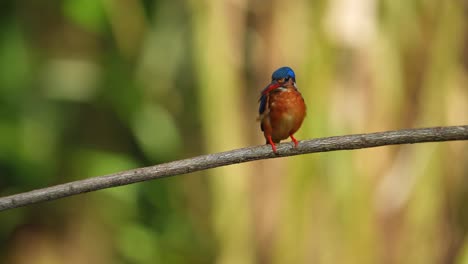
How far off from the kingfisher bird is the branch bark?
26cm

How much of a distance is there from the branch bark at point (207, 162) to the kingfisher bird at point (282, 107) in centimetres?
26

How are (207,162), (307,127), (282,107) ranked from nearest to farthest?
(207,162), (282,107), (307,127)

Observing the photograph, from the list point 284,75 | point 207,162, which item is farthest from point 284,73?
point 207,162

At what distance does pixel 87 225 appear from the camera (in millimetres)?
2326

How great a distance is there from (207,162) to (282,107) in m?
0.32

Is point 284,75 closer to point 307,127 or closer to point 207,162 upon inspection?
point 207,162

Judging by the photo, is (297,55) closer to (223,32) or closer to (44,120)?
(223,32)

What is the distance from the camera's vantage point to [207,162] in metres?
0.73

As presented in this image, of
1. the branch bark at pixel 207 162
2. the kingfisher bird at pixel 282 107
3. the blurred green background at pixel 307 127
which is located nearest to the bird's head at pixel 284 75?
the kingfisher bird at pixel 282 107

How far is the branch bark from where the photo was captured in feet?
2.34

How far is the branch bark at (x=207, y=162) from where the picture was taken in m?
0.71

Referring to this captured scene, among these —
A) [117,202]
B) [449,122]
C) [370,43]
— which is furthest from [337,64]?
[117,202]

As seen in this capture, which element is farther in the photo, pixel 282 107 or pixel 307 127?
pixel 307 127

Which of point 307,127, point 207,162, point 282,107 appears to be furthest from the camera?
point 307,127
